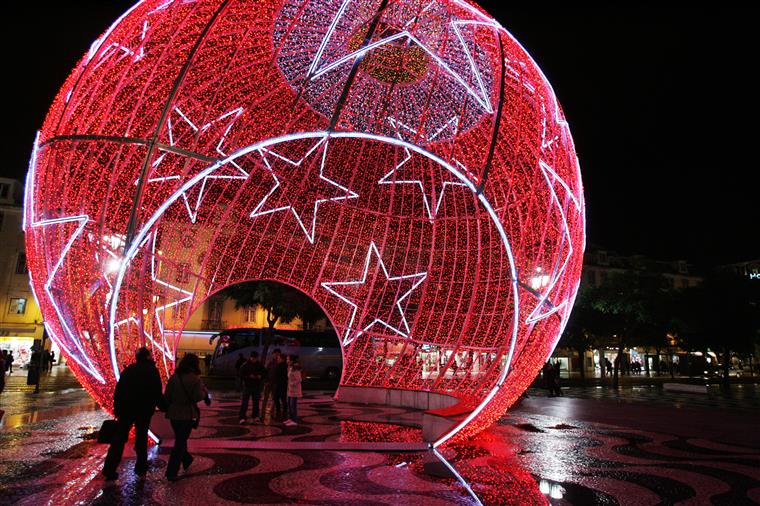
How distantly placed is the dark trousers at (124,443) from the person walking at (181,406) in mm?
353

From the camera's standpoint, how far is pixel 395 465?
737cm

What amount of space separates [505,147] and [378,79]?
11.2 feet

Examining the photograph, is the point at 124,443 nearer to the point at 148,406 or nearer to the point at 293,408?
the point at 148,406

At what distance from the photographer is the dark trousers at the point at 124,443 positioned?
626cm

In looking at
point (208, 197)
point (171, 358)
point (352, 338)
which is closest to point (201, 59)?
point (208, 197)

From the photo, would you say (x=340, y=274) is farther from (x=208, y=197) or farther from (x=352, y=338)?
(x=208, y=197)

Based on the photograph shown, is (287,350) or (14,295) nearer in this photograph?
(287,350)

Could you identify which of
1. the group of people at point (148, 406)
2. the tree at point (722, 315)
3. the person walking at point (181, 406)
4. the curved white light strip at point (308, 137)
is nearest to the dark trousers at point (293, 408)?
the curved white light strip at point (308, 137)

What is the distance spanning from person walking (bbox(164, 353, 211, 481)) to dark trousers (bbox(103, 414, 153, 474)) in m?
0.35

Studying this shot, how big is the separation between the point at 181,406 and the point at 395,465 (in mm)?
3097

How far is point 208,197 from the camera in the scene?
598 inches

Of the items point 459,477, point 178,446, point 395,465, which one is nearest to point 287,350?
point 395,465

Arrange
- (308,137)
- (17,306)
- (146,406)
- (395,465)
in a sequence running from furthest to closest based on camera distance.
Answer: (17,306) → (308,137) → (395,465) → (146,406)

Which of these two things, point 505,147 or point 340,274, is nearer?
point 505,147
